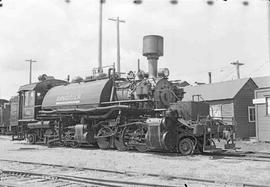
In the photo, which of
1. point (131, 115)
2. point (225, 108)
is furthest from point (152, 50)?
point (225, 108)

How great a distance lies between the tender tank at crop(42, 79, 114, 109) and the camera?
16.9 meters

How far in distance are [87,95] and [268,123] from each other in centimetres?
1166

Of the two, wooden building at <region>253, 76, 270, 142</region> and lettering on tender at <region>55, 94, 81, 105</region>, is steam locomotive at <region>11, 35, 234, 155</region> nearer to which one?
lettering on tender at <region>55, 94, 81, 105</region>

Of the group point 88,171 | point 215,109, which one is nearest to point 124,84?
point 88,171

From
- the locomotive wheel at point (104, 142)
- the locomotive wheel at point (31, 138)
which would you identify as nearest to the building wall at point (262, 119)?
the locomotive wheel at point (104, 142)

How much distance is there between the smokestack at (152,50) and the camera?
16.0 metres

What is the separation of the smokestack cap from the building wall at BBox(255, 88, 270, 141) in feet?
30.2

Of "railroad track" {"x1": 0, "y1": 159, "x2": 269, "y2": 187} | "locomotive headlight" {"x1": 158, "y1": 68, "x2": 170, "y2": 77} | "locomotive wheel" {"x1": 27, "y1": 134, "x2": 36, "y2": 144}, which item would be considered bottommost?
"railroad track" {"x1": 0, "y1": 159, "x2": 269, "y2": 187}

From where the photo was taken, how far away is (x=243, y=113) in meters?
27.8

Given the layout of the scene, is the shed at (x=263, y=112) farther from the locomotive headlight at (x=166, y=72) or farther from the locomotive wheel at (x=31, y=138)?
the locomotive wheel at (x=31, y=138)

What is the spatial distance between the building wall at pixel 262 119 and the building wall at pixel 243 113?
4.11 metres

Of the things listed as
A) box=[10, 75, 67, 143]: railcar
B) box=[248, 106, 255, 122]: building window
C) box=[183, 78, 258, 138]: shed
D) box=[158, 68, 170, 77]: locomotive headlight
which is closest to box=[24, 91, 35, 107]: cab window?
box=[10, 75, 67, 143]: railcar

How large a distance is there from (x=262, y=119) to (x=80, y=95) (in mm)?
11725

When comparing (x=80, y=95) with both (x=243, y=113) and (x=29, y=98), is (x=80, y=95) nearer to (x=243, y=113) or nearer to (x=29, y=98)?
(x=29, y=98)
